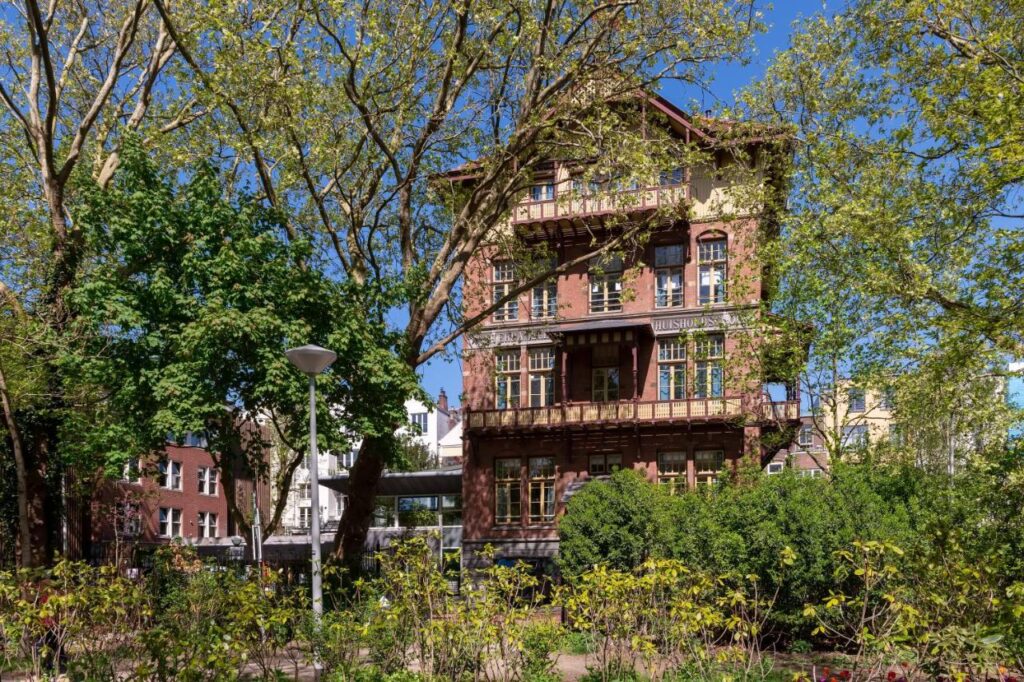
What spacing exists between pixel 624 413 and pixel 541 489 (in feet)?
14.6

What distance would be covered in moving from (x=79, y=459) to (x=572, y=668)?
13.4m

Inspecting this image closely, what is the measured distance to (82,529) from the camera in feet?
121

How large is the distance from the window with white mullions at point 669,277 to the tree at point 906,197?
7.43 m

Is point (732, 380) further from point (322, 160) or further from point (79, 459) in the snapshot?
point (79, 459)

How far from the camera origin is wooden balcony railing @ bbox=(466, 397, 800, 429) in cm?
3080

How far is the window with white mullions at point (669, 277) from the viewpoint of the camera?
3306 centimetres

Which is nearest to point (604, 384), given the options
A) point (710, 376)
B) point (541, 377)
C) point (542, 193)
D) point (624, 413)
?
point (624, 413)

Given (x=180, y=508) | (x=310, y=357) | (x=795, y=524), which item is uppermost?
(x=310, y=357)

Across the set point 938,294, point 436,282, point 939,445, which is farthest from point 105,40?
point 939,445

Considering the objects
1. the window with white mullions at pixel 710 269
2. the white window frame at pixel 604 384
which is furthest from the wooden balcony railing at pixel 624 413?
the window with white mullions at pixel 710 269

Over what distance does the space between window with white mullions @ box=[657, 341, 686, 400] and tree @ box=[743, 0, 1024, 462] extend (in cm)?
708

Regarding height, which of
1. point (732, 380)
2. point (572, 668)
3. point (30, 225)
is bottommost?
point (572, 668)

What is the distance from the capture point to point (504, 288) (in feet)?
117

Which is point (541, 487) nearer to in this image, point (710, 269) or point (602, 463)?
point (602, 463)
